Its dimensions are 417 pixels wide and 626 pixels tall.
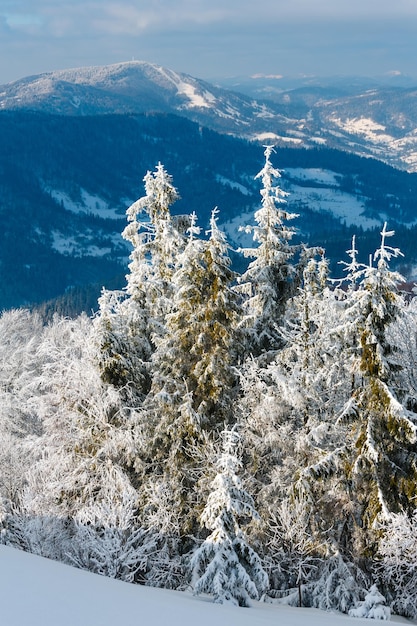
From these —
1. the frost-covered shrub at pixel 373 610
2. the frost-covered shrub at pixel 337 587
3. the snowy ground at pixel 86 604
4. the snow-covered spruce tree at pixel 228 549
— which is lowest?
the frost-covered shrub at pixel 337 587

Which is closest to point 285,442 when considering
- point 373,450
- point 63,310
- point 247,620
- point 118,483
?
point 373,450

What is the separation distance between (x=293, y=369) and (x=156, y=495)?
7.27 meters

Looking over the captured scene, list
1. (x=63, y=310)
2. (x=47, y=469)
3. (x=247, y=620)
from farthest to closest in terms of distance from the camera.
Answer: (x=63, y=310) < (x=47, y=469) < (x=247, y=620)

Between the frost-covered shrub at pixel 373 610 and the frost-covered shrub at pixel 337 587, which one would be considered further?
the frost-covered shrub at pixel 337 587

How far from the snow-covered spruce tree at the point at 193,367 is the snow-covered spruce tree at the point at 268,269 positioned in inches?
66.6

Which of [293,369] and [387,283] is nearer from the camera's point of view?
[387,283]

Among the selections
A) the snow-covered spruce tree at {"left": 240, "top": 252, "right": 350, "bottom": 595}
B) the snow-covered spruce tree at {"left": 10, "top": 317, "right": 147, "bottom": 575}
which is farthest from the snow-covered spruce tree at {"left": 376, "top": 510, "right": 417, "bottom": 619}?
the snow-covered spruce tree at {"left": 10, "top": 317, "right": 147, "bottom": 575}

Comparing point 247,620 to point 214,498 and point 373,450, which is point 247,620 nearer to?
point 214,498

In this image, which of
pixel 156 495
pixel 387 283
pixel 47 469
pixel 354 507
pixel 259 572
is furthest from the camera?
pixel 47 469

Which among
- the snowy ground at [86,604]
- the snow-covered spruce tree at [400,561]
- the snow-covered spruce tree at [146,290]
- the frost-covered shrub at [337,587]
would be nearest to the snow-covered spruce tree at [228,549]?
the frost-covered shrub at [337,587]

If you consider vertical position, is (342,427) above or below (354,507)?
above

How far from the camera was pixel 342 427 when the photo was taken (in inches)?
935

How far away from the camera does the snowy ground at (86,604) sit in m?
12.3

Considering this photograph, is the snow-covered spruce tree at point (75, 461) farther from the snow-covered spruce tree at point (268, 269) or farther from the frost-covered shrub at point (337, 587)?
the frost-covered shrub at point (337, 587)
